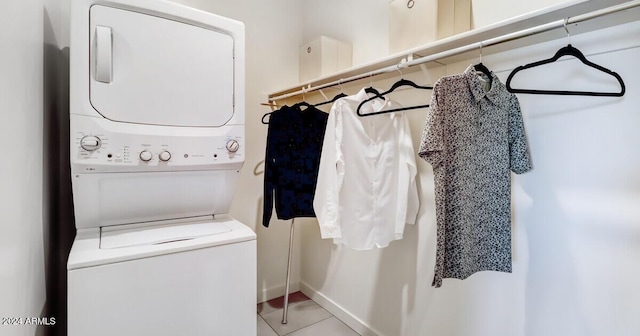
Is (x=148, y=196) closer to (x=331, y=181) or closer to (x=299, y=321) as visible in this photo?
(x=331, y=181)

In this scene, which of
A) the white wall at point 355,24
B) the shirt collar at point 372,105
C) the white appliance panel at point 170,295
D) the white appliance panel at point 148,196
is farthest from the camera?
the white wall at point 355,24

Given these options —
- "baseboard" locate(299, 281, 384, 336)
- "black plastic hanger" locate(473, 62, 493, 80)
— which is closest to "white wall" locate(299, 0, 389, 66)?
"black plastic hanger" locate(473, 62, 493, 80)

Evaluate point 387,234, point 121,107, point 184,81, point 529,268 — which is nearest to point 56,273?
point 121,107

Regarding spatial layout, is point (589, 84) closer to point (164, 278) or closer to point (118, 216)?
point (164, 278)

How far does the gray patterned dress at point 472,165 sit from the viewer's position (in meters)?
0.98

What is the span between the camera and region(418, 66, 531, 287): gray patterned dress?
3.22 feet

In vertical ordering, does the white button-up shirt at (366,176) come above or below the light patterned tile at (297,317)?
above

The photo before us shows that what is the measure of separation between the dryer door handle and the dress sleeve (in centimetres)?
121

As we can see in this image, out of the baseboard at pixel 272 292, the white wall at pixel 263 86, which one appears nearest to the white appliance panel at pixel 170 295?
the white wall at pixel 263 86

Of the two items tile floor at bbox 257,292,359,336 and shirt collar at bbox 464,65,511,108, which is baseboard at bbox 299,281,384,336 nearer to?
tile floor at bbox 257,292,359,336

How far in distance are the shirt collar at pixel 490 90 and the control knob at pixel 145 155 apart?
126cm

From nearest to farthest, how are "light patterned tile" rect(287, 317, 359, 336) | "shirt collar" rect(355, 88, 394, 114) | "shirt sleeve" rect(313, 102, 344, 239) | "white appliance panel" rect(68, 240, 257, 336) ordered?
"white appliance panel" rect(68, 240, 257, 336)
"shirt sleeve" rect(313, 102, 344, 239)
"shirt collar" rect(355, 88, 394, 114)
"light patterned tile" rect(287, 317, 359, 336)

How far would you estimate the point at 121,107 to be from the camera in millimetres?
1148

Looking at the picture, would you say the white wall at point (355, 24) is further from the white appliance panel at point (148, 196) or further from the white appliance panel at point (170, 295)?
the white appliance panel at point (170, 295)
